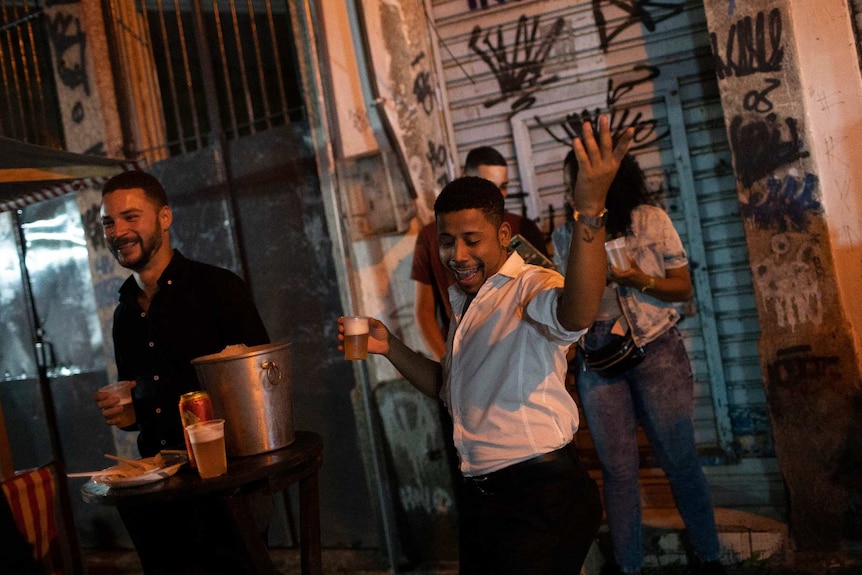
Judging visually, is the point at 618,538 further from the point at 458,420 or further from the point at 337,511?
the point at 337,511

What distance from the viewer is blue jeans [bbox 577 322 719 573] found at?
14.1ft

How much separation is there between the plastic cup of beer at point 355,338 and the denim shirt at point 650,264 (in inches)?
57.9

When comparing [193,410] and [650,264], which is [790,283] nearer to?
[650,264]

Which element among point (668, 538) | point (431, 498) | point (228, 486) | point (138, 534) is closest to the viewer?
point (228, 486)

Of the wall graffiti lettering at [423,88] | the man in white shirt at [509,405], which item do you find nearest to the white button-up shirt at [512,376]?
the man in white shirt at [509,405]

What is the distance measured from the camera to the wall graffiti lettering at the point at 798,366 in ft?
14.8

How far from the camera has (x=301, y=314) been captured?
6055mm

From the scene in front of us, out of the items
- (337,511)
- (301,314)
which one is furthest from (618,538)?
(301,314)

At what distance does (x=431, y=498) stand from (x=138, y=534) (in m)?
2.52

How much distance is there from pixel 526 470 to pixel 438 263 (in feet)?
7.36

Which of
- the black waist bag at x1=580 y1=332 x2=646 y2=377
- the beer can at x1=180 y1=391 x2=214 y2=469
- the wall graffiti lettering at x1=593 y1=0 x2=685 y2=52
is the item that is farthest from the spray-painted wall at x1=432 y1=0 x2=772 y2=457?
the beer can at x1=180 y1=391 x2=214 y2=469

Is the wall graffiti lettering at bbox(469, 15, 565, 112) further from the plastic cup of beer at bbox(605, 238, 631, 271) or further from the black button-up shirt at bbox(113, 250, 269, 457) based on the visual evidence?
the black button-up shirt at bbox(113, 250, 269, 457)

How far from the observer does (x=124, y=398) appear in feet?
11.8

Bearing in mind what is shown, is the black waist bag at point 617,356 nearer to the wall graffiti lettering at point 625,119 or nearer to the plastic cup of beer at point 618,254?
the plastic cup of beer at point 618,254
